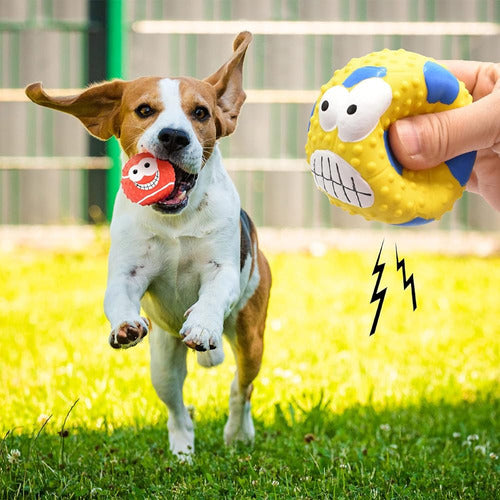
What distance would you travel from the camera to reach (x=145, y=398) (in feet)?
15.4

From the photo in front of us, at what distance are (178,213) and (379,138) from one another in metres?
0.72

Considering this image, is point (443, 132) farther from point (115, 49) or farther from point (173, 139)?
point (115, 49)

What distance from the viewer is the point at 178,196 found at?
10.1 ft

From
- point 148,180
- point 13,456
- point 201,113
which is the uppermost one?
point 201,113

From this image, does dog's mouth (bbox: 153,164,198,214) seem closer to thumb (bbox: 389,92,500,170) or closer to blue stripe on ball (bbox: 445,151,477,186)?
thumb (bbox: 389,92,500,170)

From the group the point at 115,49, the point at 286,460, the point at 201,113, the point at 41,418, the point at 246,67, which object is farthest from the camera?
the point at 246,67

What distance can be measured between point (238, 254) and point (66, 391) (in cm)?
188

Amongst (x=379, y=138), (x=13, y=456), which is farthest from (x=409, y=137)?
(x=13, y=456)

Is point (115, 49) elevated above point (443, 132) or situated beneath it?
elevated above

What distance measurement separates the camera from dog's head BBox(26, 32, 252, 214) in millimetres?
3049

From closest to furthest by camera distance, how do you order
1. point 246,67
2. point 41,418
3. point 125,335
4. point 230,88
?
point 125,335 → point 230,88 → point 41,418 → point 246,67

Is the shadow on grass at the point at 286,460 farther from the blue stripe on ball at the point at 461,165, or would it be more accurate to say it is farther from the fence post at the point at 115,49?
the fence post at the point at 115,49

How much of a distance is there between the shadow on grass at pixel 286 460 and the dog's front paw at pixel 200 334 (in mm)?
687

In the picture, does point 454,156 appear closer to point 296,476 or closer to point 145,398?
point 296,476
